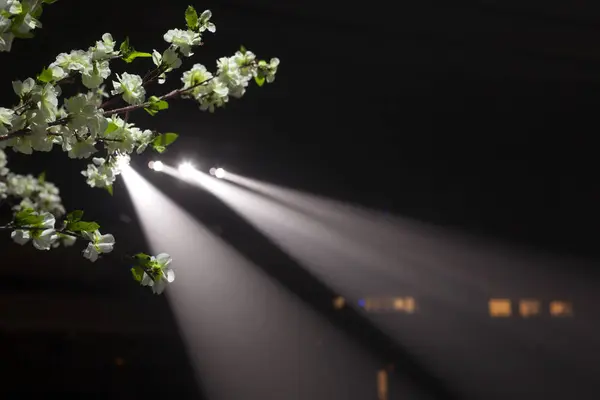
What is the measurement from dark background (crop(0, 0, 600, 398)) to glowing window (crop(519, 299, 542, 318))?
395mm

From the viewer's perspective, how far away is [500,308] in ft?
21.1

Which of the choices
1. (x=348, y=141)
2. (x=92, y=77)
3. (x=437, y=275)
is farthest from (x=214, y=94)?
(x=437, y=275)

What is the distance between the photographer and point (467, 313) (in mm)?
6082

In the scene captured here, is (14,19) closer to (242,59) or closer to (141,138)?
(141,138)

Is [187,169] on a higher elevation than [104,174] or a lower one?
higher

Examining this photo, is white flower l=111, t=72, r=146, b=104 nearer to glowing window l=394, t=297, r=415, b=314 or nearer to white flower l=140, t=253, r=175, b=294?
white flower l=140, t=253, r=175, b=294

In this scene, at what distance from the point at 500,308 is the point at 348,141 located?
11.0ft

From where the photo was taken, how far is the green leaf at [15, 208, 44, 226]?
706 mm

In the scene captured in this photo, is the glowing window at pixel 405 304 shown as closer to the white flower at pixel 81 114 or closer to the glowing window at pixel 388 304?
the glowing window at pixel 388 304

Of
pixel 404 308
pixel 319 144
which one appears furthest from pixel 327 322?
pixel 319 144

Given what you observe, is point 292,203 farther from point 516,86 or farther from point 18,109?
point 18,109

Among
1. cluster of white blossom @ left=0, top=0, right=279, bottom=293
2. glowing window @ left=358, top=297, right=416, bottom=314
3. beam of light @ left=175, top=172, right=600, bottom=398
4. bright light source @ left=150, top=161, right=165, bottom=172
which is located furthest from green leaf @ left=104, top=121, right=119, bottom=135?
glowing window @ left=358, top=297, right=416, bottom=314

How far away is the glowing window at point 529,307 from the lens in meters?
6.33

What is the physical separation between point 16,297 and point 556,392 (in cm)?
544
